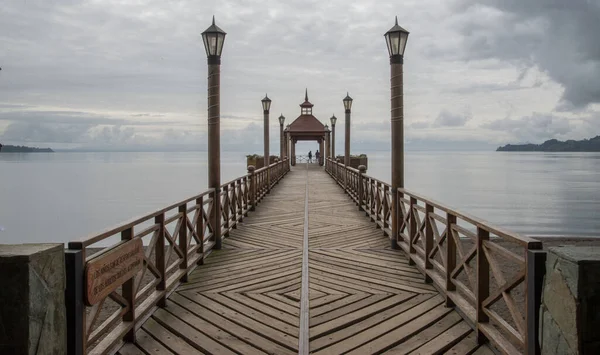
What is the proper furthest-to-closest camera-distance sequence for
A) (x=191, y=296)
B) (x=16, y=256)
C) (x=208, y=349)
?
1. (x=191, y=296)
2. (x=208, y=349)
3. (x=16, y=256)

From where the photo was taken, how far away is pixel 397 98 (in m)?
6.91

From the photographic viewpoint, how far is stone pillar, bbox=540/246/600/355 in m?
2.40

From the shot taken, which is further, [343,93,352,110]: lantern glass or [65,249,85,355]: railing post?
[343,93,352,110]: lantern glass

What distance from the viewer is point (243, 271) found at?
5.92 meters

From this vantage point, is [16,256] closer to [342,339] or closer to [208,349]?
[208,349]

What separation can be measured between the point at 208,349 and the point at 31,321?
1533 mm

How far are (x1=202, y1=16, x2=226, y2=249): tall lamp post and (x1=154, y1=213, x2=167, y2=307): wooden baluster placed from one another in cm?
246

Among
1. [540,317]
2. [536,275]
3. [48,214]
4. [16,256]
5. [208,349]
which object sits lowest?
[48,214]

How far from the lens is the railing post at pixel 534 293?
283cm

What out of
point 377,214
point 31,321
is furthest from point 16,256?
point 377,214

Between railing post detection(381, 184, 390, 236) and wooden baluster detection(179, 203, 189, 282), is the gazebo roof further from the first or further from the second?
wooden baluster detection(179, 203, 189, 282)

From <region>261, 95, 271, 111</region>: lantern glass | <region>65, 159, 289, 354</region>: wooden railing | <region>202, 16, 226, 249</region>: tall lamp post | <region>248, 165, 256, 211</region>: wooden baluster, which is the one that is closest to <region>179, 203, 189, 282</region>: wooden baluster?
<region>65, 159, 289, 354</region>: wooden railing

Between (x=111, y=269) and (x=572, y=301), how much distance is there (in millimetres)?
2908

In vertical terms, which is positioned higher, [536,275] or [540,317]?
[536,275]
